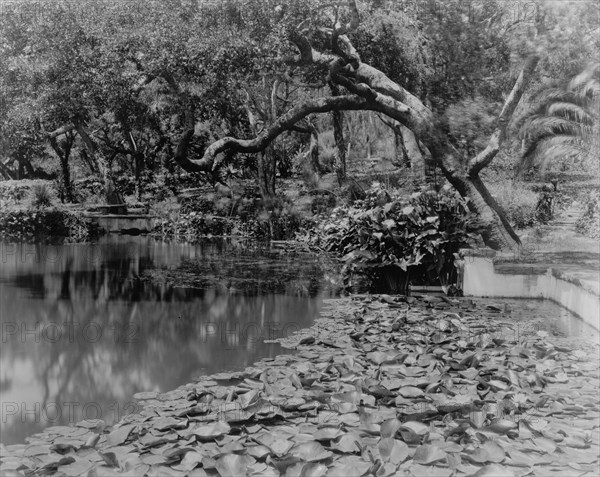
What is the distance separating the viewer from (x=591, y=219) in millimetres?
13422

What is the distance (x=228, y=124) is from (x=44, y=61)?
8.25 m

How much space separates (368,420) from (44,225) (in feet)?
54.7

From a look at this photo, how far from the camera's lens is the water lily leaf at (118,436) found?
10.3 ft

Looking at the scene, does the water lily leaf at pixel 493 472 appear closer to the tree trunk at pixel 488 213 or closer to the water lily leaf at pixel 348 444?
the water lily leaf at pixel 348 444

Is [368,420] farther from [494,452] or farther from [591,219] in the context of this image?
[591,219]

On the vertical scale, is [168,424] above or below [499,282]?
below

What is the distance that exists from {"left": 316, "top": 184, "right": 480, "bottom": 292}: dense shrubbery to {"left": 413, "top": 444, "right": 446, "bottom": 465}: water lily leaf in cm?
537

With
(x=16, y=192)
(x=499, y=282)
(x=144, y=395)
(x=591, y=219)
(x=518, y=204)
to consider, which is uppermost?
(x=16, y=192)

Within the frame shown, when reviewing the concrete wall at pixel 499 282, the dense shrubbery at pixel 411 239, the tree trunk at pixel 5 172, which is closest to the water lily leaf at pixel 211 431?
the dense shrubbery at pixel 411 239

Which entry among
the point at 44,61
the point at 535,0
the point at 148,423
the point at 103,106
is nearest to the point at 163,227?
the point at 103,106

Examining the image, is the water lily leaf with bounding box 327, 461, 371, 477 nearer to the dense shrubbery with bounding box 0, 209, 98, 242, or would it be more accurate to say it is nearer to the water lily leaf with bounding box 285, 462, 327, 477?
the water lily leaf with bounding box 285, 462, 327, 477

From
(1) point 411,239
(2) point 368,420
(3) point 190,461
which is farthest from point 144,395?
(1) point 411,239

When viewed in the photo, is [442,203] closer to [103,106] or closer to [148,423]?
[148,423]

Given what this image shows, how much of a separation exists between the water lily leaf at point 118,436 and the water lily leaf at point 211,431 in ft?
1.04
